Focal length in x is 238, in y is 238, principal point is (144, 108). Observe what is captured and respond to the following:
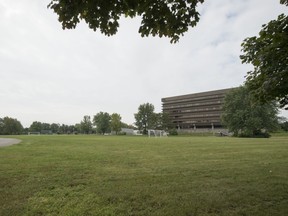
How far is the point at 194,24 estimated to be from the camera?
523 cm

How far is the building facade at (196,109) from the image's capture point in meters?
115

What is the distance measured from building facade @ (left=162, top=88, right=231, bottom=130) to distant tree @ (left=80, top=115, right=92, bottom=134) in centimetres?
4524

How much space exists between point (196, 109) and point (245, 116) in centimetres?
7323

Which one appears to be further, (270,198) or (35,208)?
(270,198)

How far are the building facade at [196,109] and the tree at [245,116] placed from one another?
181 feet

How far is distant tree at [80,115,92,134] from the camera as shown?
138450mm

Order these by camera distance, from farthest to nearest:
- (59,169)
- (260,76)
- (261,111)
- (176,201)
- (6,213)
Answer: (261,111), (59,169), (260,76), (176,201), (6,213)

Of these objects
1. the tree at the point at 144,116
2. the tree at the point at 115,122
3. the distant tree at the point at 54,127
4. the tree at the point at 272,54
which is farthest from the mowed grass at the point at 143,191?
the distant tree at the point at 54,127

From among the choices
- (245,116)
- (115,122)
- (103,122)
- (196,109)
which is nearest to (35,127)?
(103,122)

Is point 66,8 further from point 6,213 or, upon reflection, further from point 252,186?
point 252,186

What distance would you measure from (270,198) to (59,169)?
22.5 feet

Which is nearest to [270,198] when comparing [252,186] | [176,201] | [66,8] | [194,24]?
[252,186]

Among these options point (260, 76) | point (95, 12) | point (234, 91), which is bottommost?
point (260, 76)

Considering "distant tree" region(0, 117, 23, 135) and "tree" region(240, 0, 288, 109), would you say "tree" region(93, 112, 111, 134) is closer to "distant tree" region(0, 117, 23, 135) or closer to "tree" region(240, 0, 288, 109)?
"distant tree" region(0, 117, 23, 135)
